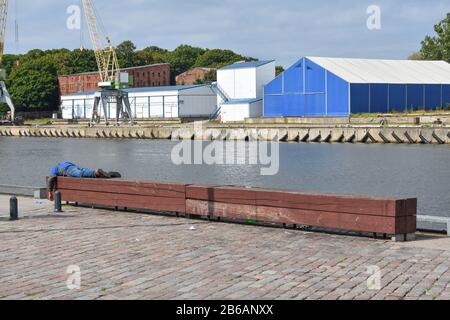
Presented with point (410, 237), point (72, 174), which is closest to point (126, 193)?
point (72, 174)

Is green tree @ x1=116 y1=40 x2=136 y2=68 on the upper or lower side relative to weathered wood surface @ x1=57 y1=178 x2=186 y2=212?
upper

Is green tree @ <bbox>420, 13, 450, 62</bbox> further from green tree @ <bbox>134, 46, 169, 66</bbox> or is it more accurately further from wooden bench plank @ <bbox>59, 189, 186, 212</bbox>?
wooden bench plank @ <bbox>59, 189, 186, 212</bbox>

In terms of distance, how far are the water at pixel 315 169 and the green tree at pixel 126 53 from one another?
267 feet

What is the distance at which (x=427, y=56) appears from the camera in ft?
442

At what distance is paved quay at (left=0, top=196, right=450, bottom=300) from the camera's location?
427 inches

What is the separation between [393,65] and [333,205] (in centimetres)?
8629

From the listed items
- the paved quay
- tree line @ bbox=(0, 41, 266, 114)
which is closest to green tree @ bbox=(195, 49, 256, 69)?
tree line @ bbox=(0, 41, 266, 114)

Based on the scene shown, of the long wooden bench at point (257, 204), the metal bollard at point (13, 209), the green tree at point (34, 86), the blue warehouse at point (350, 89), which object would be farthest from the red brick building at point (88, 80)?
the metal bollard at point (13, 209)

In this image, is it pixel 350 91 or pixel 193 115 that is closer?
pixel 350 91

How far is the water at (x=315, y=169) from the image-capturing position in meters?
39.2

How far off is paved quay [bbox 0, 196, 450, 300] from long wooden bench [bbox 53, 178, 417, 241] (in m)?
0.35

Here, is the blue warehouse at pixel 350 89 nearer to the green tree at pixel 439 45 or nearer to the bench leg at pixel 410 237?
the green tree at pixel 439 45

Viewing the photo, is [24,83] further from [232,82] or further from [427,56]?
[427,56]
